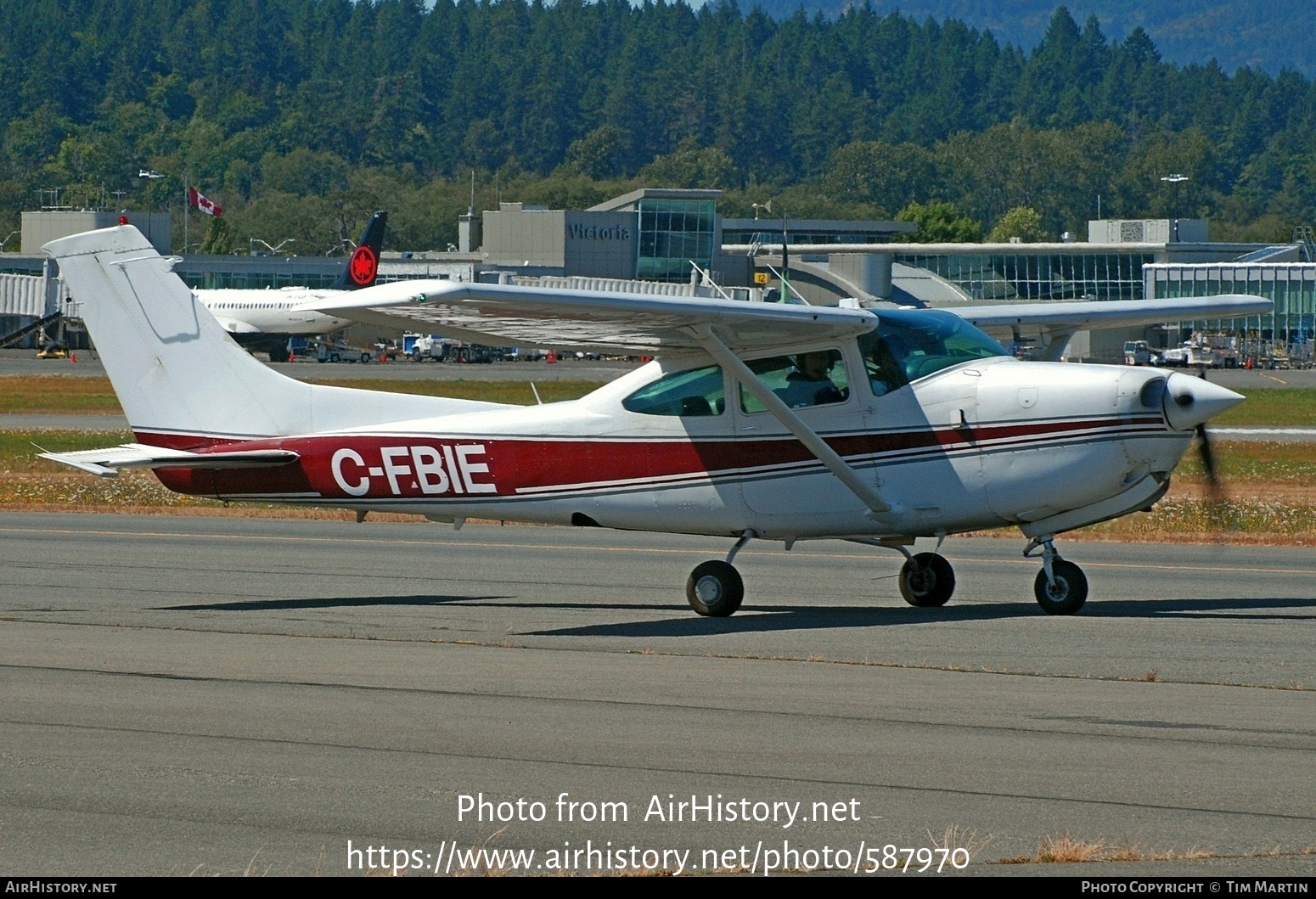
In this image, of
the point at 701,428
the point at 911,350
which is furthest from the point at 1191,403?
the point at 701,428

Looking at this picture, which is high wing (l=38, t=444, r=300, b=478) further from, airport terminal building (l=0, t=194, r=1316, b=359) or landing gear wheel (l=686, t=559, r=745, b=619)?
airport terminal building (l=0, t=194, r=1316, b=359)

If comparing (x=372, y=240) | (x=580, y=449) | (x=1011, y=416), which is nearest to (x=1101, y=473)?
(x=1011, y=416)

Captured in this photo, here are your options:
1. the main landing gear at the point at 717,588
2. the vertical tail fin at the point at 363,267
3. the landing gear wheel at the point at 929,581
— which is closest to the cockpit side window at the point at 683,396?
the main landing gear at the point at 717,588

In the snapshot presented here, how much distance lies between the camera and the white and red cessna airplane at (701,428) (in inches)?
482

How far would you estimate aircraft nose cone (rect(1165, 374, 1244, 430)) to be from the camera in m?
11.9

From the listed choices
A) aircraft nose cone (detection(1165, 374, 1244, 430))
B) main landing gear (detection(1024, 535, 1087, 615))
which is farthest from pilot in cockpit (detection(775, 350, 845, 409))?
aircraft nose cone (detection(1165, 374, 1244, 430))

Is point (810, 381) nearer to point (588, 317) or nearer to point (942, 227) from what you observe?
point (588, 317)

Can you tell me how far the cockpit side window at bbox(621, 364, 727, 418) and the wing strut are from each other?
52cm

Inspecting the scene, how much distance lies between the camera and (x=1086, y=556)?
17828mm

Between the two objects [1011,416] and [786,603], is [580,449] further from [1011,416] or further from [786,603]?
[1011,416]

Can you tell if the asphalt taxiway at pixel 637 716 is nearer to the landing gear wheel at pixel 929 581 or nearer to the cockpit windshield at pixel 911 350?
the landing gear wheel at pixel 929 581

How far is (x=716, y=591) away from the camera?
13.1m

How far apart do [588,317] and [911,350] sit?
7.65 ft
